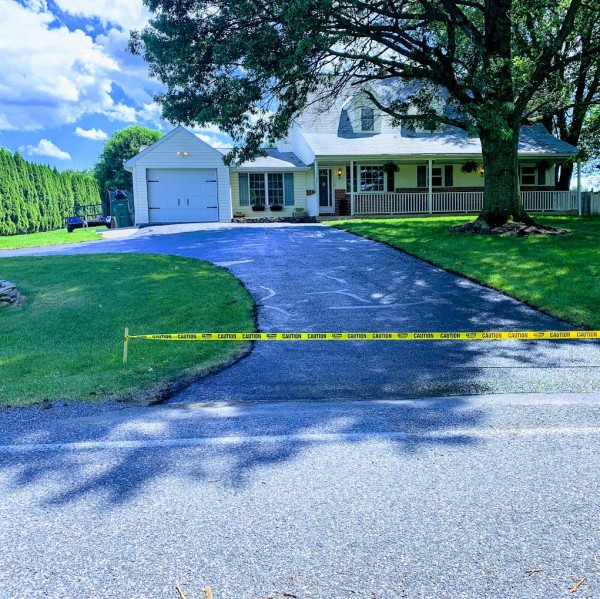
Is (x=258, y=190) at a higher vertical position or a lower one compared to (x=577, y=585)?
higher

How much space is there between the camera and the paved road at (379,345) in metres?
5.54

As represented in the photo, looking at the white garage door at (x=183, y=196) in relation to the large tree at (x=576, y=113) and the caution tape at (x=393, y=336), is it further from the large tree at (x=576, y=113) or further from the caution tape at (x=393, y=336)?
the caution tape at (x=393, y=336)

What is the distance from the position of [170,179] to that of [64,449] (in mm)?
23369

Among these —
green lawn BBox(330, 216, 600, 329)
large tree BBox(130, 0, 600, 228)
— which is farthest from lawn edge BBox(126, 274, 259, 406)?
large tree BBox(130, 0, 600, 228)

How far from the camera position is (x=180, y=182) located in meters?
26.0

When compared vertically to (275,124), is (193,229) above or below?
below

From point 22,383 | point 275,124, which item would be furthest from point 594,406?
point 275,124

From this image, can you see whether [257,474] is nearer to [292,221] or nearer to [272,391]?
[272,391]

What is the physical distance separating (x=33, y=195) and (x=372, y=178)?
22.3m

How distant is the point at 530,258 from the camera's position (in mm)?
12320

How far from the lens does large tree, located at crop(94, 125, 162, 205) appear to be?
48.6m

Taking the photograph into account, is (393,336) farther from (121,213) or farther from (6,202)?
(6,202)

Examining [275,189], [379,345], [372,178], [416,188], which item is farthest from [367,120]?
[379,345]

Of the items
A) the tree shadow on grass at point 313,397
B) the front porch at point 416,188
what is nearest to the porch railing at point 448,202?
the front porch at point 416,188
